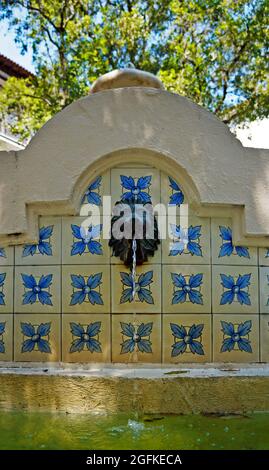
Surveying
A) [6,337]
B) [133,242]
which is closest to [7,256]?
[6,337]

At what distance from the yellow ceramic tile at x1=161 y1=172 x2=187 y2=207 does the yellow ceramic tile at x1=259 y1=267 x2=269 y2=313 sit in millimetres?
676

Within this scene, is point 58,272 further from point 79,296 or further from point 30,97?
point 30,97

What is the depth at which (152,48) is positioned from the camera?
1276 cm

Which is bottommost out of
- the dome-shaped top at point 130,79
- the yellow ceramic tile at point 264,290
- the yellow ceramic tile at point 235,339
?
the yellow ceramic tile at point 235,339

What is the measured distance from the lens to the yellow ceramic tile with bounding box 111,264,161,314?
3238mm

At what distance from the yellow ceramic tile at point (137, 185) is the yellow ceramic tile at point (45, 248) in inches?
16.4

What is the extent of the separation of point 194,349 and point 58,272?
38.1 inches

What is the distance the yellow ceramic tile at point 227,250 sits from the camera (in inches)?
131

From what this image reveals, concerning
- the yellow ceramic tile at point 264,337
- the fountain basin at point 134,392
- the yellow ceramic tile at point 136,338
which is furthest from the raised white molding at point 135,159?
the fountain basin at point 134,392

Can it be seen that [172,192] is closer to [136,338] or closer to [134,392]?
[136,338]

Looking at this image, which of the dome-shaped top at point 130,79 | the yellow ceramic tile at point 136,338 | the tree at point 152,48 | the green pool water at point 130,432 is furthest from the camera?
the tree at point 152,48

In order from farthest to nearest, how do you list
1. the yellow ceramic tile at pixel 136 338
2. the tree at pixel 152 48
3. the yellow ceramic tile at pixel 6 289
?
the tree at pixel 152 48 < the yellow ceramic tile at pixel 6 289 < the yellow ceramic tile at pixel 136 338

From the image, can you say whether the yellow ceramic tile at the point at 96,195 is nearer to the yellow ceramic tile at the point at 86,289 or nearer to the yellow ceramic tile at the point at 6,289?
the yellow ceramic tile at the point at 86,289

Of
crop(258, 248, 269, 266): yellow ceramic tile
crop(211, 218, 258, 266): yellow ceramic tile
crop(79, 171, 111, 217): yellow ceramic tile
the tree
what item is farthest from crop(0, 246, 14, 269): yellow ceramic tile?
the tree
